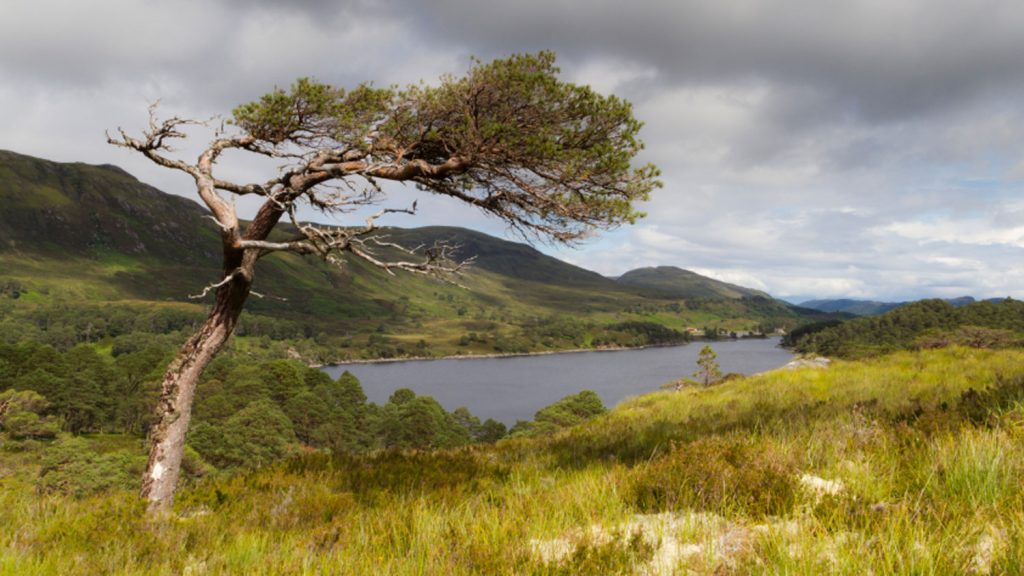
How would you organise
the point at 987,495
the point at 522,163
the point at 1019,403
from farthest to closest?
the point at 522,163 → the point at 1019,403 → the point at 987,495

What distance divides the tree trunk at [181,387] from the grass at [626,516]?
740 millimetres

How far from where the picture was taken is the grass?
9.56 ft

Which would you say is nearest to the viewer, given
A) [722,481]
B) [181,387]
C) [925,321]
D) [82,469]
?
[722,481]

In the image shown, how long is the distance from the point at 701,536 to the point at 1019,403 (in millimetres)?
5411

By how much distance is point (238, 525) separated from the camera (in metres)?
5.20

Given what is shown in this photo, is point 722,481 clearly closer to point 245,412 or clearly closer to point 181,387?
point 181,387

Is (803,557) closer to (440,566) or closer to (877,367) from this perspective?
(440,566)

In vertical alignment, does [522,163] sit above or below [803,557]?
above

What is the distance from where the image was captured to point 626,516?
4.04m

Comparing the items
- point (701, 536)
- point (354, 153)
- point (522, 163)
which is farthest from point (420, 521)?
point (354, 153)

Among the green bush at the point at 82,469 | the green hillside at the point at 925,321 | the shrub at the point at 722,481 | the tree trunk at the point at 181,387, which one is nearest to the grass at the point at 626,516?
the shrub at the point at 722,481

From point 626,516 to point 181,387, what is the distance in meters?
7.79

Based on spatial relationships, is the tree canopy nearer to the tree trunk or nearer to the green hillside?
the tree trunk

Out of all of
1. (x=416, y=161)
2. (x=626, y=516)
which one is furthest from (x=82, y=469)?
(x=626, y=516)
